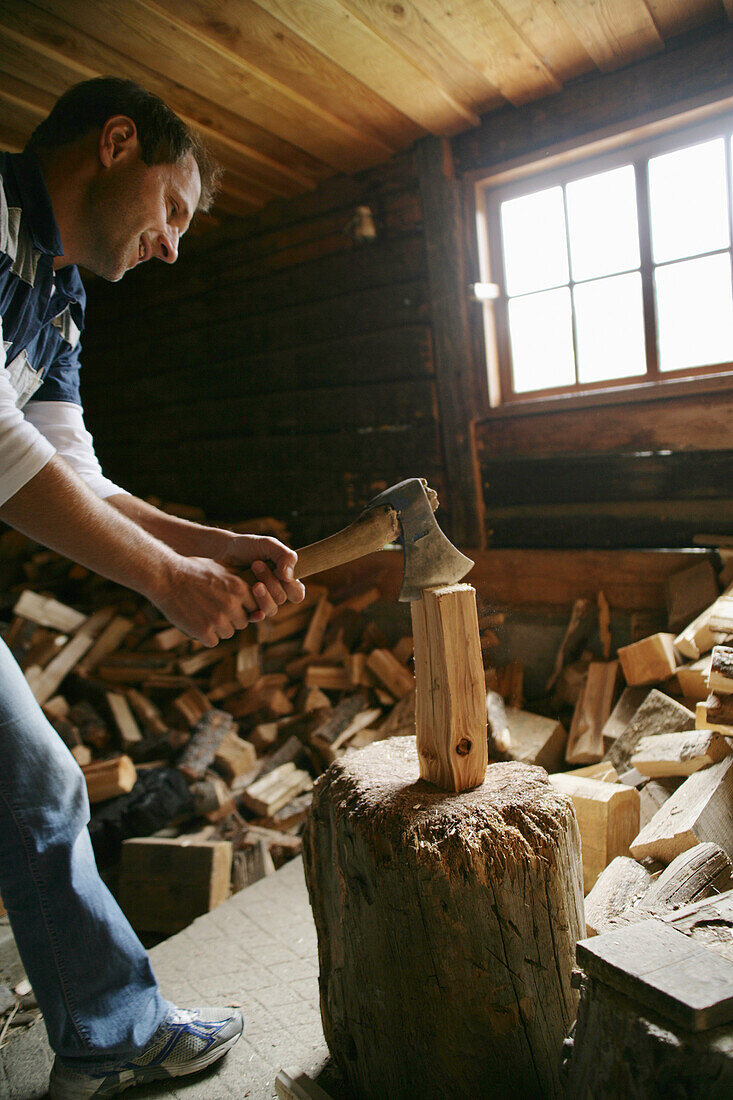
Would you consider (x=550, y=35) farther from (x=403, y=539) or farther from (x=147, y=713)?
(x=147, y=713)

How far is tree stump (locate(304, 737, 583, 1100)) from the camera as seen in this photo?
1.32m

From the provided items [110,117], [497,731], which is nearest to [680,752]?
[497,731]

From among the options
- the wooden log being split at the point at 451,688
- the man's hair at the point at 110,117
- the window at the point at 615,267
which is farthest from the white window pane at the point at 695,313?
the man's hair at the point at 110,117

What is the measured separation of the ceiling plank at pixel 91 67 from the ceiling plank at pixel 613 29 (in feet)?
4.89

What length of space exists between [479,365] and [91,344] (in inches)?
128

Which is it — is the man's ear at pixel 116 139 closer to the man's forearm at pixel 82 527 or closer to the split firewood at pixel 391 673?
the man's forearm at pixel 82 527

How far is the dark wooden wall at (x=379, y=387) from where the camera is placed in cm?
298

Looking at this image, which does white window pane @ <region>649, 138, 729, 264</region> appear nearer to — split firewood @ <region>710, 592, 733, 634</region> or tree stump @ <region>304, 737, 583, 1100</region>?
split firewood @ <region>710, 592, 733, 634</region>

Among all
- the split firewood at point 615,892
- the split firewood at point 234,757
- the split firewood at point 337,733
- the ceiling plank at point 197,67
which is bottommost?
the split firewood at point 234,757

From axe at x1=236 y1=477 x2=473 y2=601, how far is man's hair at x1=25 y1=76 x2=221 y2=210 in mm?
1050

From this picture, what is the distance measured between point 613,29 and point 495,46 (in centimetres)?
45

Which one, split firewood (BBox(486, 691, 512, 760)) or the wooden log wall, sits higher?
the wooden log wall

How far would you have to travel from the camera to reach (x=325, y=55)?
2756mm

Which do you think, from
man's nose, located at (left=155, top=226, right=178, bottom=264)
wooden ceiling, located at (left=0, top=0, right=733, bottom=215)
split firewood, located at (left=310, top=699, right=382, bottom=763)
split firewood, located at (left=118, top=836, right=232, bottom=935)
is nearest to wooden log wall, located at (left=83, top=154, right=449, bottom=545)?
wooden ceiling, located at (left=0, top=0, right=733, bottom=215)
